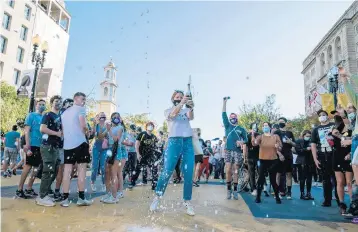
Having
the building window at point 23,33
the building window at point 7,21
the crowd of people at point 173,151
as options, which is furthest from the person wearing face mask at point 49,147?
the building window at point 23,33

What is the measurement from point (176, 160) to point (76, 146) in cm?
176

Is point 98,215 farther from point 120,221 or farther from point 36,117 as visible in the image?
point 36,117

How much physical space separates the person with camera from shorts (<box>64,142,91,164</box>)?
4.61 feet

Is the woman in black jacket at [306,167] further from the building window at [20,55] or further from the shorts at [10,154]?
the building window at [20,55]

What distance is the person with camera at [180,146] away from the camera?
4363mm

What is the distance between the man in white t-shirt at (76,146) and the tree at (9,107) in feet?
79.2

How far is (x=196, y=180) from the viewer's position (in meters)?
9.47

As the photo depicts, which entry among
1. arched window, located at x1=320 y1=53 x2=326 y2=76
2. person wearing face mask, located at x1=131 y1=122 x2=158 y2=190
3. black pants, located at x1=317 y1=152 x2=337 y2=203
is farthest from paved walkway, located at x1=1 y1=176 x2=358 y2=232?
arched window, located at x1=320 y1=53 x2=326 y2=76

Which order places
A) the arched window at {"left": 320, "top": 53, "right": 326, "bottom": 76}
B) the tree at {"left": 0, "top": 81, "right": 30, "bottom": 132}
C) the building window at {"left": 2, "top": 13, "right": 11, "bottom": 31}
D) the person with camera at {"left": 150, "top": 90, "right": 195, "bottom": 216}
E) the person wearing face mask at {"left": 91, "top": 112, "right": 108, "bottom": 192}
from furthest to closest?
1. the arched window at {"left": 320, "top": 53, "right": 326, "bottom": 76}
2. the building window at {"left": 2, "top": 13, "right": 11, "bottom": 31}
3. the tree at {"left": 0, "top": 81, "right": 30, "bottom": 132}
4. the person wearing face mask at {"left": 91, "top": 112, "right": 108, "bottom": 192}
5. the person with camera at {"left": 150, "top": 90, "right": 195, "bottom": 216}

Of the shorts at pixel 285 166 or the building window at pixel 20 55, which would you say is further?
the building window at pixel 20 55

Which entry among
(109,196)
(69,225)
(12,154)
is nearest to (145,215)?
(69,225)

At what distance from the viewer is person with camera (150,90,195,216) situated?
436cm

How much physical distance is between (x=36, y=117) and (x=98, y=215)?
3022mm

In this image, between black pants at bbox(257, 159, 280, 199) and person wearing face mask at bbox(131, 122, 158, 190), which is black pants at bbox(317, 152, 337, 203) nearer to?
black pants at bbox(257, 159, 280, 199)
